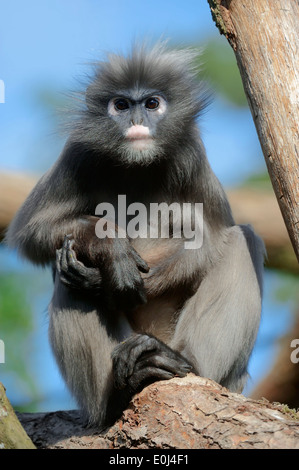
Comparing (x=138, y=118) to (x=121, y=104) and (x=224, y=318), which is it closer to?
(x=121, y=104)

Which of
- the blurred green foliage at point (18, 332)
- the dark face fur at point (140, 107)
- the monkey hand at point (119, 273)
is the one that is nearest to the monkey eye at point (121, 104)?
the dark face fur at point (140, 107)

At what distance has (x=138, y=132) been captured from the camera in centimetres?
455

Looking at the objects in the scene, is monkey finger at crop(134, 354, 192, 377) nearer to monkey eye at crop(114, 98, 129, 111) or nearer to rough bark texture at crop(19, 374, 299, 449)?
rough bark texture at crop(19, 374, 299, 449)

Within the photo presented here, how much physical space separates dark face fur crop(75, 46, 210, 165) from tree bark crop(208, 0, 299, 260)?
2.97 ft

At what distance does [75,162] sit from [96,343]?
4.19ft

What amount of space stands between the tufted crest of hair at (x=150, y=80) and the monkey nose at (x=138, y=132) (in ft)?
1.04

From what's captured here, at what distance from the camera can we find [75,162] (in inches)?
187

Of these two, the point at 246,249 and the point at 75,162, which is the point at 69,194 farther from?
the point at 246,249

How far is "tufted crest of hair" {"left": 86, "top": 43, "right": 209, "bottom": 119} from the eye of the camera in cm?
478

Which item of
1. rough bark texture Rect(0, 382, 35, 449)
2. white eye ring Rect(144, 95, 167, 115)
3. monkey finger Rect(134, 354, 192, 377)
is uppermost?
white eye ring Rect(144, 95, 167, 115)

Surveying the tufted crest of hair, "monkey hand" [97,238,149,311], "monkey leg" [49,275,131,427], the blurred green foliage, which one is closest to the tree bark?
the tufted crest of hair

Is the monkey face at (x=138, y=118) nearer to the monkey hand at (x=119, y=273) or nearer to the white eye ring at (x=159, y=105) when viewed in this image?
the white eye ring at (x=159, y=105)
